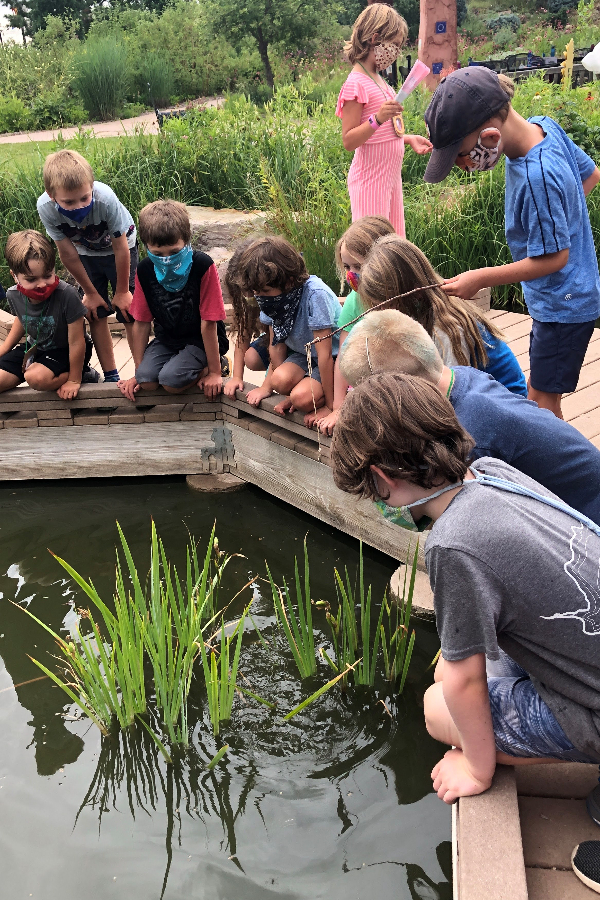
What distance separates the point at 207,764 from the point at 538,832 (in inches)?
44.6

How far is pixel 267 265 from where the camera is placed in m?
3.30

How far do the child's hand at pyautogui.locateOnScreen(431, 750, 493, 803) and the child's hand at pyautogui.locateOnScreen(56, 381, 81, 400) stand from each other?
2.99 meters

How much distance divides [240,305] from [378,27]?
166cm

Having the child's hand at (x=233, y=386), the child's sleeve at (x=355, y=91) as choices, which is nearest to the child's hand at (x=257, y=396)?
the child's hand at (x=233, y=386)

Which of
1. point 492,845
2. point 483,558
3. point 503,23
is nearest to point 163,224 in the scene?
point 483,558

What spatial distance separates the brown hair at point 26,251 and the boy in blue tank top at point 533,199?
210cm

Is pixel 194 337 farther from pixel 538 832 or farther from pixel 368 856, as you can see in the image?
pixel 538 832

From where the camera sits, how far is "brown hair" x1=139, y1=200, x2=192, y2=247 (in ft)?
11.9

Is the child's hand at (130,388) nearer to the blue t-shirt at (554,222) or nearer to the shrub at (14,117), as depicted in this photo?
the blue t-shirt at (554,222)

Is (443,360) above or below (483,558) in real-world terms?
below

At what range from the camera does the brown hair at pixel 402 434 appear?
152 centimetres

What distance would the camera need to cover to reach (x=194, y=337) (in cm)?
417

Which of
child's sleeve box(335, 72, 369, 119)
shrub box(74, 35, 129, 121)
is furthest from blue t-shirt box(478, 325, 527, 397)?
shrub box(74, 35, 129, 121)

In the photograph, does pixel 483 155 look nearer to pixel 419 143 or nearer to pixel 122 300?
pixel 419 143
